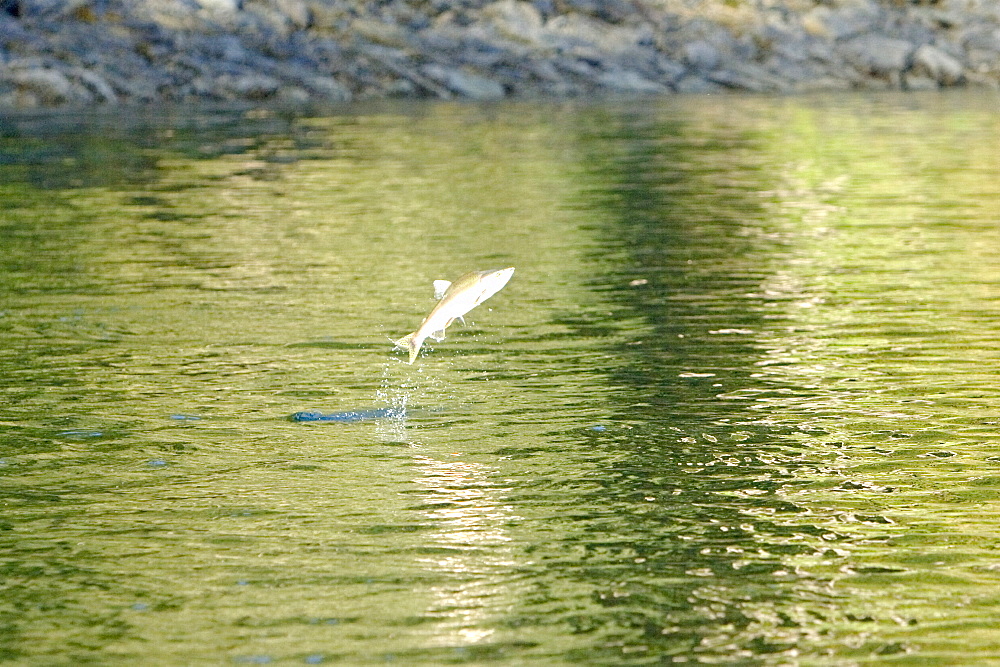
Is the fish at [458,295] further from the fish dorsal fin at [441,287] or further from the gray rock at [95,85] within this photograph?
the gray rock at [95,85]

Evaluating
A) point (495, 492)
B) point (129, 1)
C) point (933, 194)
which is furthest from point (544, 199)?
point (129, 1)

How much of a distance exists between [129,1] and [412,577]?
177ft

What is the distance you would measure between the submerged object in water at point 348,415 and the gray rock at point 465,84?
1881 inches

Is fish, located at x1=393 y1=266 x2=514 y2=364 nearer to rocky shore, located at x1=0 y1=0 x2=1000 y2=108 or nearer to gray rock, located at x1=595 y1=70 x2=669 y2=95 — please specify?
rocky shore, located at x1=0 y1=0 x2=1000 y2=108

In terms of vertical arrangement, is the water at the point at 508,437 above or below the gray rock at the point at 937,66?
above

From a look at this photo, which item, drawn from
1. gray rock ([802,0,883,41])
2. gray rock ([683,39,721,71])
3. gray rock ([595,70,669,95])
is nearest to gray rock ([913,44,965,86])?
gray rock ([802,0,883,41])

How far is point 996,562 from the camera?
28.6 ft

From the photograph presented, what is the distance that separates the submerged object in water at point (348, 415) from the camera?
11969 millimetres

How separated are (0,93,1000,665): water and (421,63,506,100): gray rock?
3435 centimetres

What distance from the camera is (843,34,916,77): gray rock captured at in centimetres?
6581

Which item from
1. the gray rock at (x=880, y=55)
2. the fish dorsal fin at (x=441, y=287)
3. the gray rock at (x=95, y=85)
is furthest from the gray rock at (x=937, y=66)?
the fish dorsal fin at (x=441, y=287)

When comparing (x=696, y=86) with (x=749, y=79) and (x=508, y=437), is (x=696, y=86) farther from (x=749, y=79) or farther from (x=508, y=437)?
(x=508, y=437)

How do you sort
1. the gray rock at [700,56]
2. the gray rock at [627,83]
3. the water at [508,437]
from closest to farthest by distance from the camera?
the water at [508,437]
the gray rock at [627,83]
the gray rock at [700,56]

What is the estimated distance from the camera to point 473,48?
206 ft
